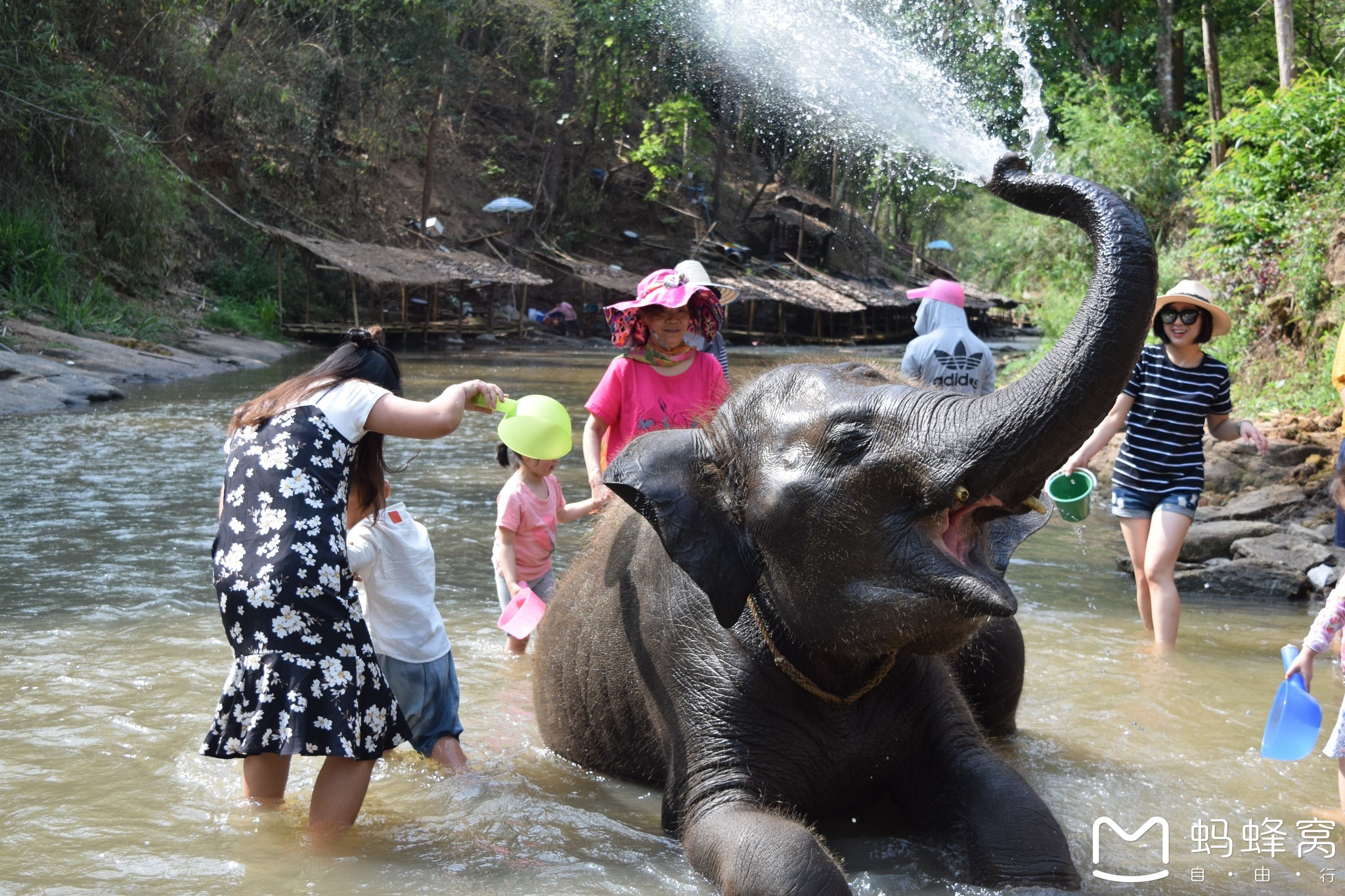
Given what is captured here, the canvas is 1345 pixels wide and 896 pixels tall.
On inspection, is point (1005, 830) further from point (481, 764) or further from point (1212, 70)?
point (1212, 70)

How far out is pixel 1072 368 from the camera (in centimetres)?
260

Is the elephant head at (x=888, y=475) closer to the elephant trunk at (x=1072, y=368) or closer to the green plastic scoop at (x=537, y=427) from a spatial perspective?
the elephant trunk at (x=1072, y=368)

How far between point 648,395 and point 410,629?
4.75 feet

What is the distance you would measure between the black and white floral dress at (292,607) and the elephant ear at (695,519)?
838mm

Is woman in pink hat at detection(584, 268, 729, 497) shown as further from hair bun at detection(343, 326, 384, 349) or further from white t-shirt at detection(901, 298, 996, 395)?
white t-shirt at detection(901, 298, 996, 395)

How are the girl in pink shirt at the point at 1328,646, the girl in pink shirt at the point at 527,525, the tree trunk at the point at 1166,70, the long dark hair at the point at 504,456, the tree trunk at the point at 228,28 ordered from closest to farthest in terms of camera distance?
the girl in pink shirt at the point at 1328,646 → the girl in pink shirt at the point at 527,525 → the long dark hair at the point at 504,456 → the tree trunk at the point at 1166,70 → the tree trunk at the point at 228,28

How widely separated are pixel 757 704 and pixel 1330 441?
741 centimetres

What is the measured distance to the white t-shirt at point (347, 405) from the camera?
140 inches

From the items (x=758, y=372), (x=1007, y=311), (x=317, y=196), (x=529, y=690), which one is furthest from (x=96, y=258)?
(x=1007, y=311)

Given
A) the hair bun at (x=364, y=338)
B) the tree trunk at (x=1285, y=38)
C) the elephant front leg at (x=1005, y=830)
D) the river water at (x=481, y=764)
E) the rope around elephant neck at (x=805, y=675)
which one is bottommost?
the river water at (x=481, y=764)

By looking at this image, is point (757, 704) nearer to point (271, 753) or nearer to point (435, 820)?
point (435, 820)

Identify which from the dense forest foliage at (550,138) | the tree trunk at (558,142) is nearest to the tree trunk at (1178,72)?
the dense forest foliage at (550,138)

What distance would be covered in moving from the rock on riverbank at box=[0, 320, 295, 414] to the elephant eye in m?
12.5

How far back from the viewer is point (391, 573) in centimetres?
411
